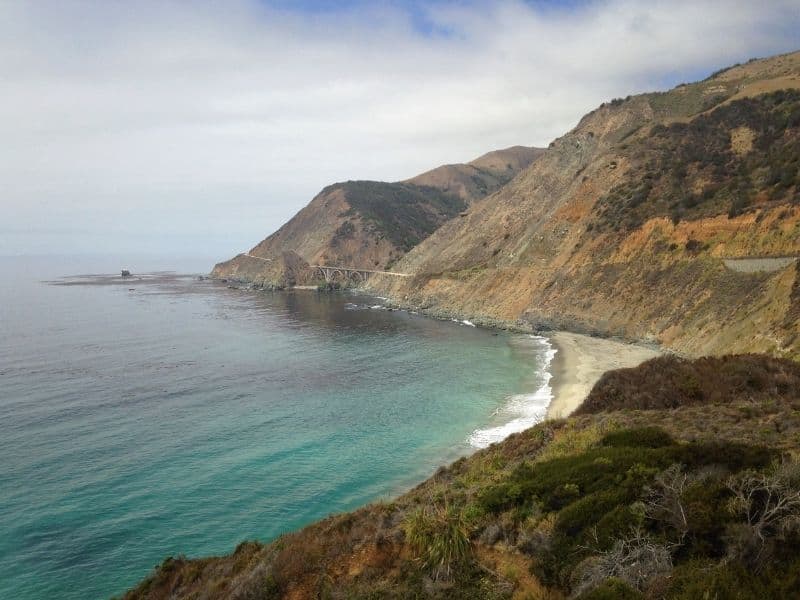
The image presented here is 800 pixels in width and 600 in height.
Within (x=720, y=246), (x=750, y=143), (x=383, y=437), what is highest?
(x=750, y=143)

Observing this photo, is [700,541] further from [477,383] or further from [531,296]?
[531,296]

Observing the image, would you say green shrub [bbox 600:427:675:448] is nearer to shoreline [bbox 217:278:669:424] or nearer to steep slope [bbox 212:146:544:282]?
shoreline [bbox 217:278:669:424]

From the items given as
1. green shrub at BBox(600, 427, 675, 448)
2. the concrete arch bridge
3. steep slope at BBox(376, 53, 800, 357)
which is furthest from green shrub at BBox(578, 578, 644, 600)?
the concrete arch bridge

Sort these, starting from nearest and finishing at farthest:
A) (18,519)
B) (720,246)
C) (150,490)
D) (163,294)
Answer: (18,519) → (150,490) → (720,246) → (163,294)

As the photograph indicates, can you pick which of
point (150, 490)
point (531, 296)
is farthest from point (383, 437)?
point (531, 296)

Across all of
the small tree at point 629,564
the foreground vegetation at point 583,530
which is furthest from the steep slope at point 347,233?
the small tree at point 629,564

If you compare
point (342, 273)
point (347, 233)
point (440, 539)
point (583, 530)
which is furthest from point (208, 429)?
point (347, 233)

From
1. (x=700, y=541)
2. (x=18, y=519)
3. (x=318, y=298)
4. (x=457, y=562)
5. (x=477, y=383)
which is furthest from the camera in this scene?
(x=318, y=298)
